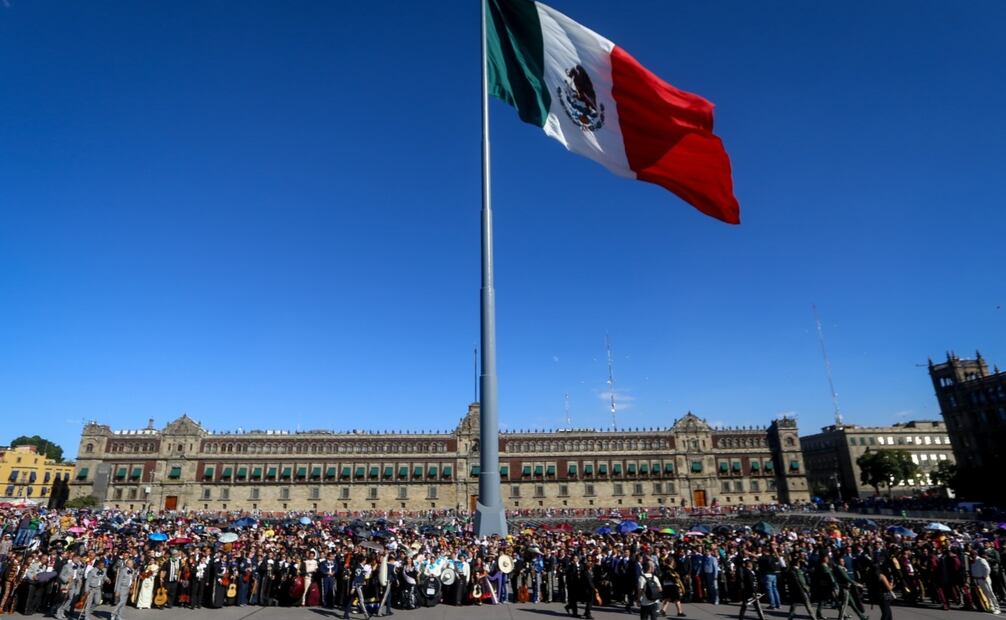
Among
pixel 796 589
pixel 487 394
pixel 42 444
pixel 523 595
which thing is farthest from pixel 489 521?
pixel 42 444

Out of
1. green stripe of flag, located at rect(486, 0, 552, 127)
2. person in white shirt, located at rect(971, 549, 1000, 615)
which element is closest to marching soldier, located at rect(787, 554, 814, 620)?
person in white shirt, located at rect(971, 549, 1000, 615)

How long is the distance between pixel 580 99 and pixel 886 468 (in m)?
85.4

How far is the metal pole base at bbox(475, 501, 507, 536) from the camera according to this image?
40.4ft

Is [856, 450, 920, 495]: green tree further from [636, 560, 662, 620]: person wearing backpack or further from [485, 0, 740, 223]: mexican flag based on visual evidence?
[636, 560, 662, 620]: person wearing backpack

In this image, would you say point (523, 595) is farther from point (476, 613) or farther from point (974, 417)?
point (974, 417)

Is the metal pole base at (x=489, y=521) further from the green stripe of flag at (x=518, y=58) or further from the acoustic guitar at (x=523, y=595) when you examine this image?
the green stripe of flag at (x=518, y=58)

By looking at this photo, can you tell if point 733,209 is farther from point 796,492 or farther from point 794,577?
point 796,492

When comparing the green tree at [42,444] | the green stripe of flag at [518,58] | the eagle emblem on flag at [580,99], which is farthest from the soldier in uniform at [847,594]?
the green tree at [42,444]

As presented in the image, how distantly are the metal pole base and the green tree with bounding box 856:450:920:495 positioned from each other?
281 feet

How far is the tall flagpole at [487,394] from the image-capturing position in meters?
12.5

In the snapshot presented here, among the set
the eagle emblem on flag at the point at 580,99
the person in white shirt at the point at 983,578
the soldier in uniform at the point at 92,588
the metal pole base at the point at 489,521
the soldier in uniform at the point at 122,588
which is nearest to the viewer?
the metal pole base at the point at 489,521

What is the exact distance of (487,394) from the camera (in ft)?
42.7

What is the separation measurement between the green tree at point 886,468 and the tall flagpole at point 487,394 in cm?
8544

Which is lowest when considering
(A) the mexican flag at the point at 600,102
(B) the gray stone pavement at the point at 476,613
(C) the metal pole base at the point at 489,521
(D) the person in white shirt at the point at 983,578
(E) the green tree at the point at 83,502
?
(B) the gray stone pavement at the point at 476,613
